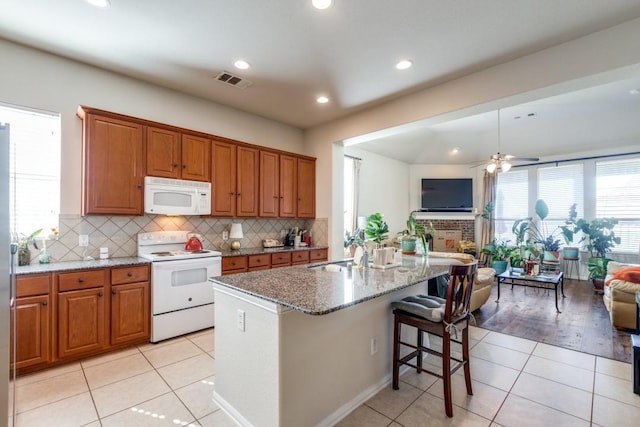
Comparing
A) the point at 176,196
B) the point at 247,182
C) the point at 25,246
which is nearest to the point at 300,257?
the point at 247,182

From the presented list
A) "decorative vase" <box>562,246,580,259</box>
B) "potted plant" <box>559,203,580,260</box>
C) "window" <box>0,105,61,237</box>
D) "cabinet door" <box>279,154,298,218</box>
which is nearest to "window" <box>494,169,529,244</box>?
"potted plant" <box>559,203,580,260</box>

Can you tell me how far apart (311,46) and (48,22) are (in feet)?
7.46

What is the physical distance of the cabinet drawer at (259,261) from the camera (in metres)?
3.97

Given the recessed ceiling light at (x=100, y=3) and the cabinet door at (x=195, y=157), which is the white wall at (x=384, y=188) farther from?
the recessed ceiling light at (x=100, y=3)

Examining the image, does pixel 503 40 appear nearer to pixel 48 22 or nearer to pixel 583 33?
pixel 583 33

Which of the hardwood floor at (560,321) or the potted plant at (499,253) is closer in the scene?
the hardwood floor at (560,321)

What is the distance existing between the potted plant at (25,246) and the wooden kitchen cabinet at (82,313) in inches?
21.7

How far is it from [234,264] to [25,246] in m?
2.03

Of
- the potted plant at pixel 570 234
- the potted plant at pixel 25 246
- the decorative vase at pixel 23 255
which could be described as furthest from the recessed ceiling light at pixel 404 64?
the potted plant at pixel 570 234

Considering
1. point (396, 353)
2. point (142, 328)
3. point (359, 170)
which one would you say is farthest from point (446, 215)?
point (142, 328)

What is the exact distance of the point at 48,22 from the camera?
98.5 inches

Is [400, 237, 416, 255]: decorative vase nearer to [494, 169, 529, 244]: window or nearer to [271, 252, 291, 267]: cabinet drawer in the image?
[271, 252, 291, 267]: cabinet drawer

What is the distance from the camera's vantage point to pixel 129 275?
9.80 feet

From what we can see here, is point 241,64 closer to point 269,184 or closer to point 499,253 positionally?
point 269,184
